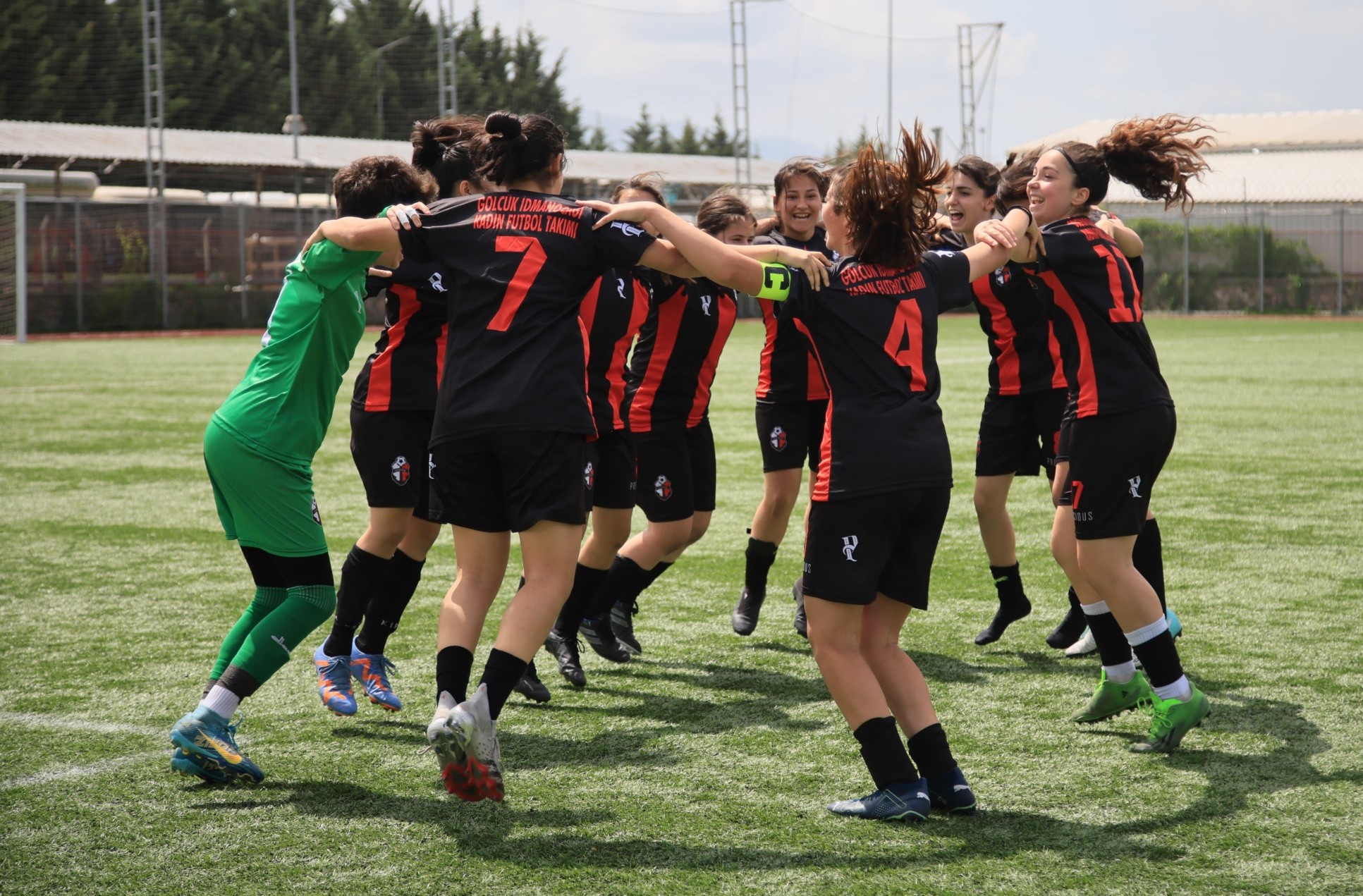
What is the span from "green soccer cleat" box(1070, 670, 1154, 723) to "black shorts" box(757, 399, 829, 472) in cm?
196

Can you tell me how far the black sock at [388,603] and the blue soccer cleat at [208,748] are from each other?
3.37ft

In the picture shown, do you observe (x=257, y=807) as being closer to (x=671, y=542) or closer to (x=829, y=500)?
(x=829, y=500)

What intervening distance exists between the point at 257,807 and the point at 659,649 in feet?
7.58

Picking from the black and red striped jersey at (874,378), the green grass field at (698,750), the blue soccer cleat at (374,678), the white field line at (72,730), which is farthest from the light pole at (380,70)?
the black and red striped jersey at (874,378)

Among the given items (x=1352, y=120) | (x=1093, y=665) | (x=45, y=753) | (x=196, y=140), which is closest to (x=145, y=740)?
(x=45, y=753)

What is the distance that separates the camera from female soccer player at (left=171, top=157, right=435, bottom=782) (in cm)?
414

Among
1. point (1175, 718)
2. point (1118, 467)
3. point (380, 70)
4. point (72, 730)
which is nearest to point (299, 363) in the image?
point (72, 730)

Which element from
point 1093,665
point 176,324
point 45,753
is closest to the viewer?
point 45,753

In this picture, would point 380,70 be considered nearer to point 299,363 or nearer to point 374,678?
point 374,678

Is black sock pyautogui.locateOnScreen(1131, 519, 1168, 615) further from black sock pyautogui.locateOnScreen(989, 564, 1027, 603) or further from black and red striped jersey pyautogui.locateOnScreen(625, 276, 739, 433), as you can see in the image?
black and red striped jersey pyautogui.locateOnScreen(625, 276, 739, 433)

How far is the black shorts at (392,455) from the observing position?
501 centimetres

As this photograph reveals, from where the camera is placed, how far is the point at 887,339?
3.74m

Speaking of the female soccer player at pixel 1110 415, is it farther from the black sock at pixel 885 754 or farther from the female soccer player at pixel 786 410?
the female soccer player at pixel 786 410

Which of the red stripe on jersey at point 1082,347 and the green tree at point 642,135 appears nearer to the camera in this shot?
the red stripe on jersey at point 1082,347
